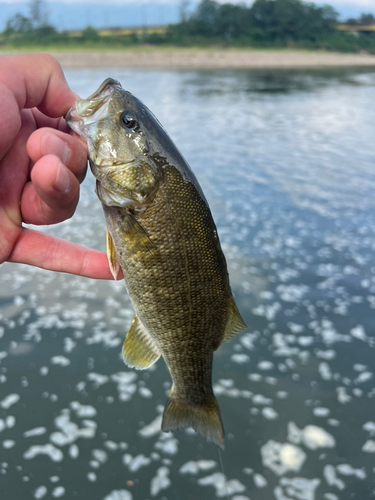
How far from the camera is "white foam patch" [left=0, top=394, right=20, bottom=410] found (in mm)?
4301

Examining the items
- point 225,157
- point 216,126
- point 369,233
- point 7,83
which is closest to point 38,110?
point 7,83

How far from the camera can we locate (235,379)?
4754mm

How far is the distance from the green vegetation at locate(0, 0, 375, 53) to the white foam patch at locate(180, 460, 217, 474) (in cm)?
6413

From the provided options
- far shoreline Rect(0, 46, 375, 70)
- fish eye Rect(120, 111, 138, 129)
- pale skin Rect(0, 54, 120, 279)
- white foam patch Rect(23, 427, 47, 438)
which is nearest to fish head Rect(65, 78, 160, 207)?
fish eye Rect(120, 111, 138, 129)

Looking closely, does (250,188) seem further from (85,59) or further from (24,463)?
(85,59)

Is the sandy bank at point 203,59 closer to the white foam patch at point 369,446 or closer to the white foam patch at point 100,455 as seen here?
the white foam patch at point 100,455

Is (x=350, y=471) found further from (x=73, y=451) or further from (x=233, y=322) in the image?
(x=73, y=451)

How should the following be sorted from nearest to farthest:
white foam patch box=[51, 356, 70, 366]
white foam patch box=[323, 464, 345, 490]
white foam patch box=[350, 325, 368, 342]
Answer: white foam patch box=[323, 464, 345, 490] < white foam patch box=[51, 356, 70, 366] < white foam patch box=[350, 325, 368, 342]

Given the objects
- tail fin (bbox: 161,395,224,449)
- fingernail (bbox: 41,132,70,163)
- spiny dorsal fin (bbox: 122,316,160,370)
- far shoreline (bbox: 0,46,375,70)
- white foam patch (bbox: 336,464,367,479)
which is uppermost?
far shoreline (bbox: 0,46,375,70)

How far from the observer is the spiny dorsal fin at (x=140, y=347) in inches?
93.4

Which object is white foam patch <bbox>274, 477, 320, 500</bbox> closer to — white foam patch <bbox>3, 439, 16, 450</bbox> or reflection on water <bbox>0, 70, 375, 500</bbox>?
reflection on water <bbox>0, 70, 375, 500</bbox>

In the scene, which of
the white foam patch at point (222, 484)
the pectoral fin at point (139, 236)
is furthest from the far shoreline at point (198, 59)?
the pectoral fin at point (139, 236)

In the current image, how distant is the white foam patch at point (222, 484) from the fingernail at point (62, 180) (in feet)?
9.67

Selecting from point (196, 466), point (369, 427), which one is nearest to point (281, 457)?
point (196, 466)
